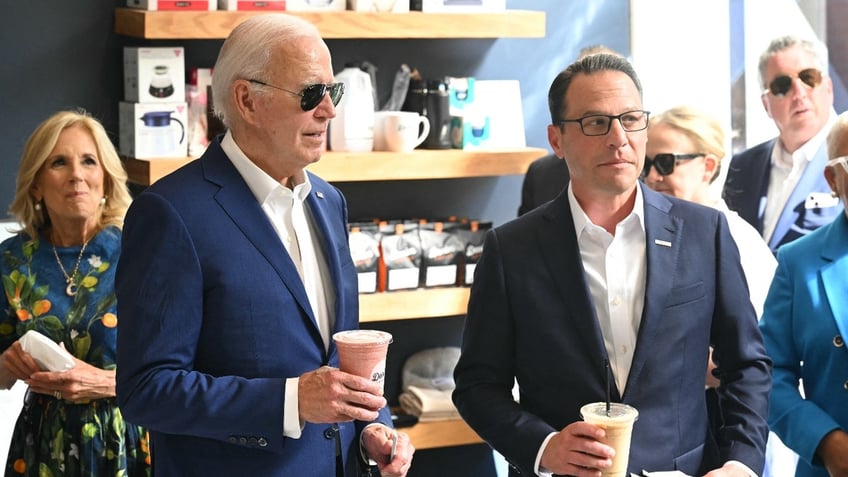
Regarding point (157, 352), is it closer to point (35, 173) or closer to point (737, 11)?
point (35, 173)

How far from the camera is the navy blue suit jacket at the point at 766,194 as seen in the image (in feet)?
13.4

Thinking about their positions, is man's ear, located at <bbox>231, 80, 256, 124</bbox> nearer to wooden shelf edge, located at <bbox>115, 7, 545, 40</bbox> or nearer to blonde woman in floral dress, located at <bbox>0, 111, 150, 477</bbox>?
blonde woman in floral dress, located at <bbox>0, 111, 150, 477</bbox>

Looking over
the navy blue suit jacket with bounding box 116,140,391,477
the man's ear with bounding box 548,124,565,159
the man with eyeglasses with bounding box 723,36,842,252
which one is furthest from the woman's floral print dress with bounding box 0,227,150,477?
the man with eyeglasses with bounding box 723,36,842,252

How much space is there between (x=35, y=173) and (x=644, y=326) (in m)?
1.85

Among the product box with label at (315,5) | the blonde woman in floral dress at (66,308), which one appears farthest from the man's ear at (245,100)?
the product box with label at (315,5)

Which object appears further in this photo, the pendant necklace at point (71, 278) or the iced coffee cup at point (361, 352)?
the pendant necklace at point (71, 278)

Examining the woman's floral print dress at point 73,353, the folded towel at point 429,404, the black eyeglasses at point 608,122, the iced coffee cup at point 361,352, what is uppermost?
the black eyeglasses at point 608,122

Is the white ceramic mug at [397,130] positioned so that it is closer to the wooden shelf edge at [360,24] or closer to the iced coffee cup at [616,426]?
the wooden shelf edge at [360,24]

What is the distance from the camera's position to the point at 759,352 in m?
2.40

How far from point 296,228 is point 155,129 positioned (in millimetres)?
1892

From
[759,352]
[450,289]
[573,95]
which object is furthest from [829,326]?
[450,289]

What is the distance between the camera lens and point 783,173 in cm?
422

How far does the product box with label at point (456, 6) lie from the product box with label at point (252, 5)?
0.52 metres

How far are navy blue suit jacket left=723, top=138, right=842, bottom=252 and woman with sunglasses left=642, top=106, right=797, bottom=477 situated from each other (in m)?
0.66
